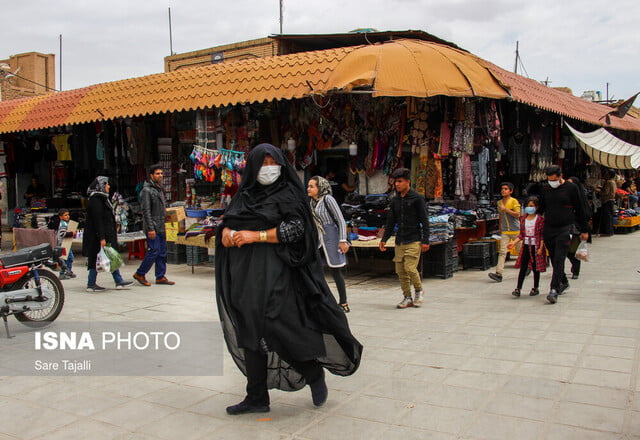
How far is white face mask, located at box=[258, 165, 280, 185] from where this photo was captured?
3760mm

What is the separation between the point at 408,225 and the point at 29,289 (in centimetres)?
428

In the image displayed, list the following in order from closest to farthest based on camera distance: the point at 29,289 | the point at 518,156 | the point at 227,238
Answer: the point at 227,238, the point at 29,289, the point at 518,156

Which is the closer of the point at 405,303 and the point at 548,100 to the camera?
the point at 405,303

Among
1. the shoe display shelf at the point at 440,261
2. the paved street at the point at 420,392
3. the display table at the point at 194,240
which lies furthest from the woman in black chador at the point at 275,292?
the display table at the point at 194,240

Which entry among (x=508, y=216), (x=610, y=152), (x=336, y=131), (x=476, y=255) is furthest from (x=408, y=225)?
(x=610, y=152)

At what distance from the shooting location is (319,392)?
3887 millimetres

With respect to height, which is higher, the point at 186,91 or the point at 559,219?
the point at 186,91

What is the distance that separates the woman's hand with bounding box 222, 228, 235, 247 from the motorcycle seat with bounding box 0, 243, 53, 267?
361cm

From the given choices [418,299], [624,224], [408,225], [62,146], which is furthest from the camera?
[624,224]

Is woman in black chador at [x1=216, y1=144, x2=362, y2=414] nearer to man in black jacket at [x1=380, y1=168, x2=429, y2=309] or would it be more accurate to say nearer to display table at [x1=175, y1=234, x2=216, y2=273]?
man in black jacket at [x1=380, y1=168, x2=429, y2=309]

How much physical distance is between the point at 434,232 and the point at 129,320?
195 inches

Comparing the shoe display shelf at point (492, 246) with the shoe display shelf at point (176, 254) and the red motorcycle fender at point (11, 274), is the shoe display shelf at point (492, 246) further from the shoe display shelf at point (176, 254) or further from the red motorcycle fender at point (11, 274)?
the red motorcycle fender at point (11, 274)

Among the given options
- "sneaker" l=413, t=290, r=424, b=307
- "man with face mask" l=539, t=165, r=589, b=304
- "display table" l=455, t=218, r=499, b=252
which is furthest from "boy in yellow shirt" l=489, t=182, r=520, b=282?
"sneaker" l=413, t=290, r=424, b=307

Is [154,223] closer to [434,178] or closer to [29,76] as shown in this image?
[434,178]
